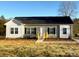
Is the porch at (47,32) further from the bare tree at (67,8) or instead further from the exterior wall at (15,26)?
the bare tree at (67,8)

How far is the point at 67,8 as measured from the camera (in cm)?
1016

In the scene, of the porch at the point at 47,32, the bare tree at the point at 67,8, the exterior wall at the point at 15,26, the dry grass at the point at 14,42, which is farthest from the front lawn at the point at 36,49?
the bare tree at the point at 67,8

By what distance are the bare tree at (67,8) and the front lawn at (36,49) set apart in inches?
55.8

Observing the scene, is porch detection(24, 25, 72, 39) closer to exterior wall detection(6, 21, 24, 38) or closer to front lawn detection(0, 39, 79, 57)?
exterior wall detection(6, 21, 24, 38)

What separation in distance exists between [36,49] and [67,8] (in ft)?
7.24

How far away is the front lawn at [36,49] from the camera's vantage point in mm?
9688

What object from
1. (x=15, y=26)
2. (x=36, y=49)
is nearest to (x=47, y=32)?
(x=36, y=49)

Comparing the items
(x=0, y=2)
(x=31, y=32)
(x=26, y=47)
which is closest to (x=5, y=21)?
(x=0, y=2)

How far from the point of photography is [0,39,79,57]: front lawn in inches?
381

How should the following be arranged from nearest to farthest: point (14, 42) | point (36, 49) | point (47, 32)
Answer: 1. point (36, 49)
2. point (14, 42)
3. point (47, 32)

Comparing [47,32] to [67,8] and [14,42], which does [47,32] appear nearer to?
[14,42]

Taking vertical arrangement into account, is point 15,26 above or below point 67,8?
below

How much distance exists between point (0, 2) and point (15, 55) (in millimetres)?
2496

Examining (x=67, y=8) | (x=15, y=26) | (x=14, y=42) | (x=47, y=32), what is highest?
(x=67, y=8)
